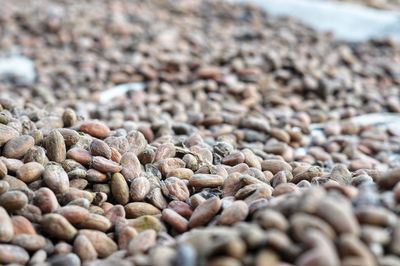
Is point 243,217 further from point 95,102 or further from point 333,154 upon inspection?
point 95,102

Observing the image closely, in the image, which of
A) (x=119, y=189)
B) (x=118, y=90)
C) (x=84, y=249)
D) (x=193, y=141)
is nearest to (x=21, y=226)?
(x=84, y=249)

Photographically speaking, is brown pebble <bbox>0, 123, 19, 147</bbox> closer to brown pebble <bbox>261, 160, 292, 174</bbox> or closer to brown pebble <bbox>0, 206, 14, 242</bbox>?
brown pebble <bbox>0, 206, 14, 242</bbox>

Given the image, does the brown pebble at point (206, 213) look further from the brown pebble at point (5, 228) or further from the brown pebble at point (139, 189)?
the brown pebble at point (5, 228)

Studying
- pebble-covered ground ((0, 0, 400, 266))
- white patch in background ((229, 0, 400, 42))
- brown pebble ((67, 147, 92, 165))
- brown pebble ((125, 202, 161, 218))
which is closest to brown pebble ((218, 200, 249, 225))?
pebble-covered ground ((0, 0, 400, 266))

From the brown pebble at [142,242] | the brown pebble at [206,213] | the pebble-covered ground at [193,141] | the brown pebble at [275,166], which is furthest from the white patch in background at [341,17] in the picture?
the brown pebble at [142,242]

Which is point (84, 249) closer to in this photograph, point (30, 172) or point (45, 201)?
point (45, 201)

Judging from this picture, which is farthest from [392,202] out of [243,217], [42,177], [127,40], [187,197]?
[127,40]

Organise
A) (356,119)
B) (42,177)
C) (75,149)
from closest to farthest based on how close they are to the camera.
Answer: (42,177) → (75,149) → (356,119)

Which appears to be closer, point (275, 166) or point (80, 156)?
point (80, 156)
